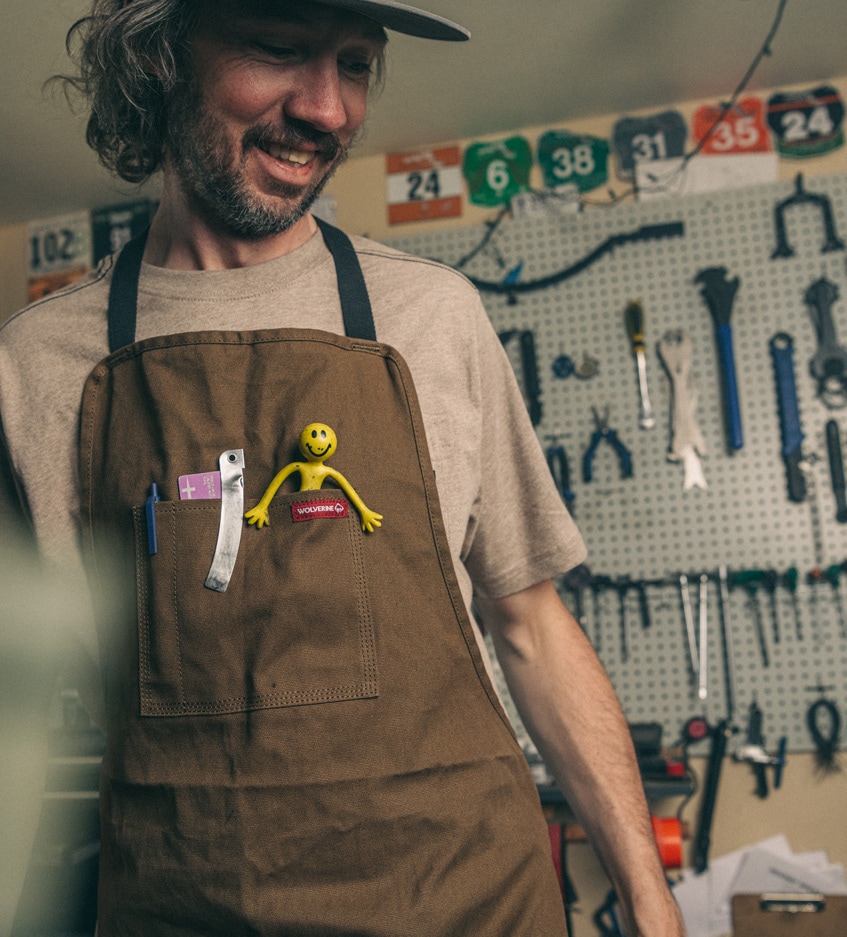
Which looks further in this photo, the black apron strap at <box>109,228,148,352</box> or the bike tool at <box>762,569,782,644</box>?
the bike tool at <box>762,569,782,644</box>

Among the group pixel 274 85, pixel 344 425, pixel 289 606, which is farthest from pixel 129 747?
pixel 274 85

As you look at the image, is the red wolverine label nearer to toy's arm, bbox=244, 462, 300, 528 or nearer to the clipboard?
toy's arm, bbox=244, 462, 300, 528

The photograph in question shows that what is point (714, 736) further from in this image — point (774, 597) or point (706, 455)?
point (706, 455)

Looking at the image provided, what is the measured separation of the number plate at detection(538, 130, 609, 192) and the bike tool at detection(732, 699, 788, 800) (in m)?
1.59

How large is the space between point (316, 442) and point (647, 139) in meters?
2.25

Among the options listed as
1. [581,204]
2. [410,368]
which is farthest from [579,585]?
[410,368]

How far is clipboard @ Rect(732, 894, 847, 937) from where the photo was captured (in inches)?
83.4

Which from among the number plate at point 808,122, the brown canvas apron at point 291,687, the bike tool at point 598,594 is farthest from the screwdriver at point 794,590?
the brown canvas apron at point 291,687

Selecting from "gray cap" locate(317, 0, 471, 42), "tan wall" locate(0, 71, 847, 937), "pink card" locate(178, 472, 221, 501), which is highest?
"gray cap" locate(317, 0, 471, 42)

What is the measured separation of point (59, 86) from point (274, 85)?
5.84 feet

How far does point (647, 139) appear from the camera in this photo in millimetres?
2639

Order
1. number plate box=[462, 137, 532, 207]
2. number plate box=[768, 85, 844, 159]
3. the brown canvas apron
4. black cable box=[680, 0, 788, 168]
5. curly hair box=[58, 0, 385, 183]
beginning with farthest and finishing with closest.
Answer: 1. number plate box=[462, 137, 532, 207]
2. number plate box=[768, 85, 844, 159]
3. black cable box=[680, 0, 788, 168]
4. curly hair box=[58, 0, 385, 183]
5. the brown canvas apron

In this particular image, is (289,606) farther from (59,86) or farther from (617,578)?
(59,86)

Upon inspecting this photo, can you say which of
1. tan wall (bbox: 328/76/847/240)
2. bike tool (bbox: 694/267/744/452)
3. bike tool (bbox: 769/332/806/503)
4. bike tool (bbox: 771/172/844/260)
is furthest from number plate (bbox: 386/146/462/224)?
bike tool (bbox: 769/332/806/503)
